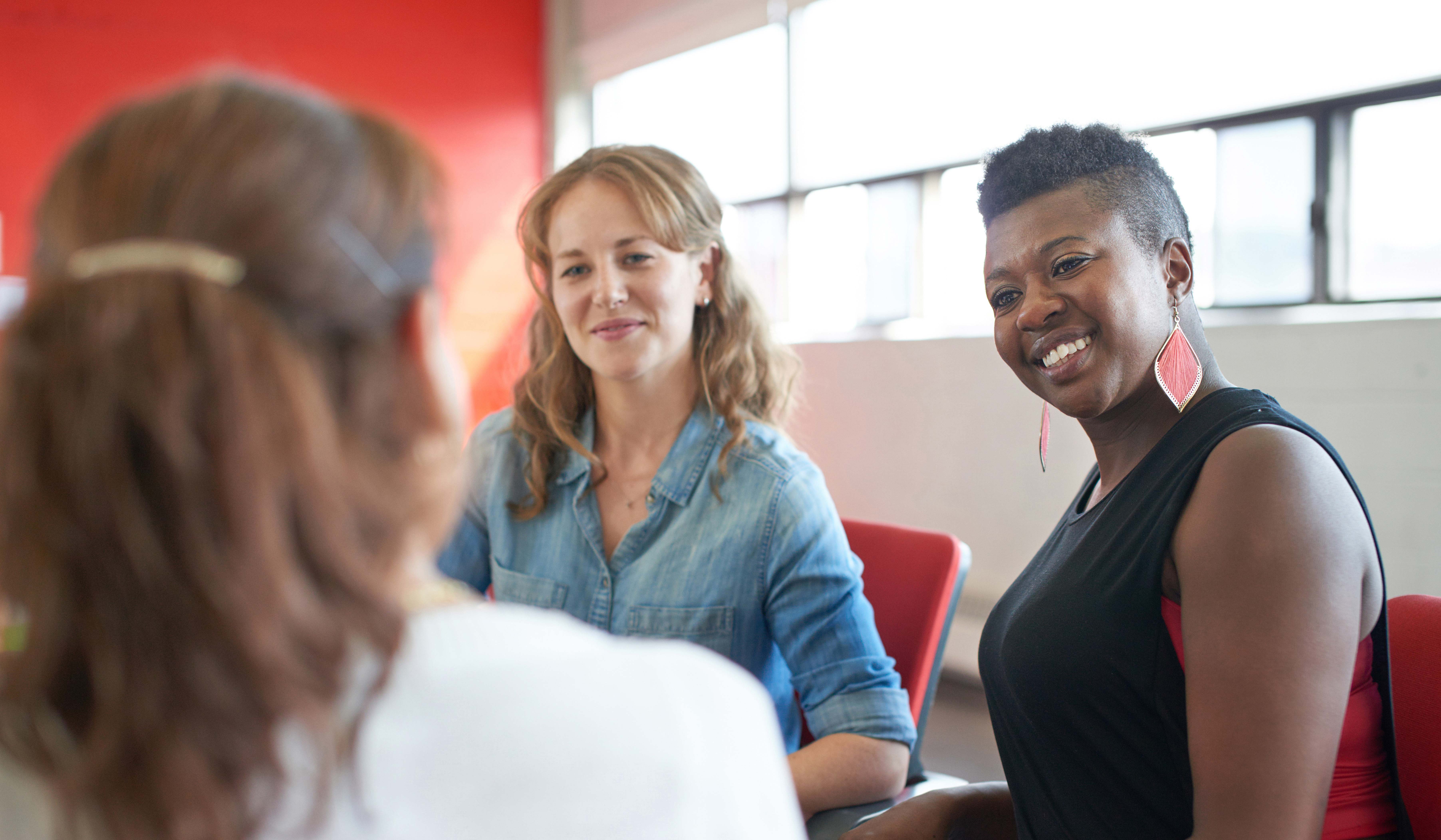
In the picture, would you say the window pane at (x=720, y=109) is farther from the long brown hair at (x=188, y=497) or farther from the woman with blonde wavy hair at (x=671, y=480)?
the long brown hair at (x=188, y=497)

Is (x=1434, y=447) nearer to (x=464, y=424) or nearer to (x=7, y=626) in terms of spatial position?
(x=464, y=424)

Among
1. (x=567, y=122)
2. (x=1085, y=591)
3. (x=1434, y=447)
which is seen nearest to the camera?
(x=1085, y=591)

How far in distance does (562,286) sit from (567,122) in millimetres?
4381

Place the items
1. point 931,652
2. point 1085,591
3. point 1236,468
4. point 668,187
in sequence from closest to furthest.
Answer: point 1236,468 → point 1085,591 → point 931,652 → point 668,187

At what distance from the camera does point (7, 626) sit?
22.3 inches

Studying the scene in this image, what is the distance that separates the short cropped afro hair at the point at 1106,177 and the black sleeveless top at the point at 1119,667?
25 centimetres

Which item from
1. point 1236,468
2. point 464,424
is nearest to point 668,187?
point 1236,468

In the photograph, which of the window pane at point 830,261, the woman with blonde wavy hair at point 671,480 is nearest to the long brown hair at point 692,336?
the woman with blonde wavy hair at point 671,480

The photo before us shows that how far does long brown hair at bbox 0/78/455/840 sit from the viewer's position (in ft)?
1.45

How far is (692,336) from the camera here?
5.51 feet

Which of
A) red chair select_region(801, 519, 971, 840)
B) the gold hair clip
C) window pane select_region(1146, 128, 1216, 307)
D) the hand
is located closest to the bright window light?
window pane select_region(1146, 128, 1216, 307)

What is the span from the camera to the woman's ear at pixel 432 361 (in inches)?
20.7

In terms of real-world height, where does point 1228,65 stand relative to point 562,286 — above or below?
above

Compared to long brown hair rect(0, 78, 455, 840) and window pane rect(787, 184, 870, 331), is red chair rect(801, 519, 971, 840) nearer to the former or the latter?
long brown hair rect(0, 78, 455, 840)
